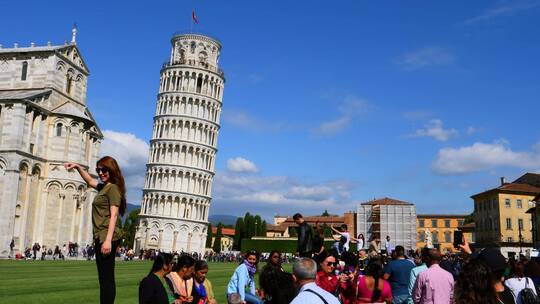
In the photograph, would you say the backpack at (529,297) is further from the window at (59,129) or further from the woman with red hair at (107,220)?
the window at (59,129)

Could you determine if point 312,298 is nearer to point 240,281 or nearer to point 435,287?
point 435,287

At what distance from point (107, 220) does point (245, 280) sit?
4.13m

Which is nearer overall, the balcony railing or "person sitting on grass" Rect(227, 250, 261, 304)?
"person sitting on grass" Rect(227, 250, 261, 304)

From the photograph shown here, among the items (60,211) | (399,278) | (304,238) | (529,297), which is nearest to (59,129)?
(60,211)

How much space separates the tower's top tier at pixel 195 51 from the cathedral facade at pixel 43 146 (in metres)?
31.1

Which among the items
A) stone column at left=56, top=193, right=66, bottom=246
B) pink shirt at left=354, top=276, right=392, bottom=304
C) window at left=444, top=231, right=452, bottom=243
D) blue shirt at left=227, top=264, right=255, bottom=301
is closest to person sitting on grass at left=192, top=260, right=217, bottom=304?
blue shirt at left=227, top=264, right=255, bottom=301

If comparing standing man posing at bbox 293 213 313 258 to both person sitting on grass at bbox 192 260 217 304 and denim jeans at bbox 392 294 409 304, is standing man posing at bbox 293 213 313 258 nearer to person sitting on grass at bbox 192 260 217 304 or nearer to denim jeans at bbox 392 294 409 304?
denim jeans at bbox 392 294 409 304

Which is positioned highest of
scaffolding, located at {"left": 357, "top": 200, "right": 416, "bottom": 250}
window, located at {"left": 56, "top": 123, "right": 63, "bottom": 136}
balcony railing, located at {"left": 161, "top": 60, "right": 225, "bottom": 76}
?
balcony railing, located at {"left": 161, "top": 60, "right": 225, "bottom": 76}

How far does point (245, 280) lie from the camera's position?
932 cm

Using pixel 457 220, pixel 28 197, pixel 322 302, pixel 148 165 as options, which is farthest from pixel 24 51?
pixel 457 220

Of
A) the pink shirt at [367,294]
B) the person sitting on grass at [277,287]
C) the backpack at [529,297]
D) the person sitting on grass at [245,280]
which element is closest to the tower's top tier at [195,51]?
the person sitting on grass at [245,280]

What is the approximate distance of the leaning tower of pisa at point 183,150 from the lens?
264 ft

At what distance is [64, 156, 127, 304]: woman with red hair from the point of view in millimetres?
5656

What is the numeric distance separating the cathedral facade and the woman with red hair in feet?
144
